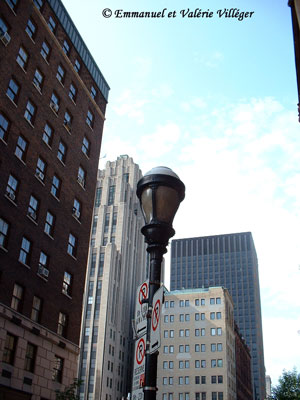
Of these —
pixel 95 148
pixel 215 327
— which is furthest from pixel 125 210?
pixel 95 148

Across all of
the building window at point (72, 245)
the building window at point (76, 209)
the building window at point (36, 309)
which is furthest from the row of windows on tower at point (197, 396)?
the building window at point (36, 309)

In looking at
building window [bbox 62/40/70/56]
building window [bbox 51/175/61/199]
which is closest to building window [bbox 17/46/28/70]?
building window [bbox 62/40/70/56]

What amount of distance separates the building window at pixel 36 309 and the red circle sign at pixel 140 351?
2486 centimetres

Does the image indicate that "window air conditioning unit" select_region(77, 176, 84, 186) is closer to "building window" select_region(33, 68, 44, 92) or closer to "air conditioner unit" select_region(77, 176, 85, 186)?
"air conditioner unit" select_region(77, 176, 85, 186)

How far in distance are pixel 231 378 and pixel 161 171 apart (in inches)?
4652

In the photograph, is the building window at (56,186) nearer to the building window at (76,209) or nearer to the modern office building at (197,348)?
the building window at (76,209)

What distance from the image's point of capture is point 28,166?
106 feet

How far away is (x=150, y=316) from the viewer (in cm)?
707

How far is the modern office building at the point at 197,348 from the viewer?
110 meters

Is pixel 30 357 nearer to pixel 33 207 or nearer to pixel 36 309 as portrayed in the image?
pixel 36 309

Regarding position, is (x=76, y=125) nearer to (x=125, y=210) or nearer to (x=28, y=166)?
(x=28, y=166)

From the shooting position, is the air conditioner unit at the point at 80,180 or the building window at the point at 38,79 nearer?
the building window at the point at 38,79

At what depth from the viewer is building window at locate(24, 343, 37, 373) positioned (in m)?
28.6

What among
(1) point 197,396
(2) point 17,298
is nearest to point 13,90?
(2) point 17,298
